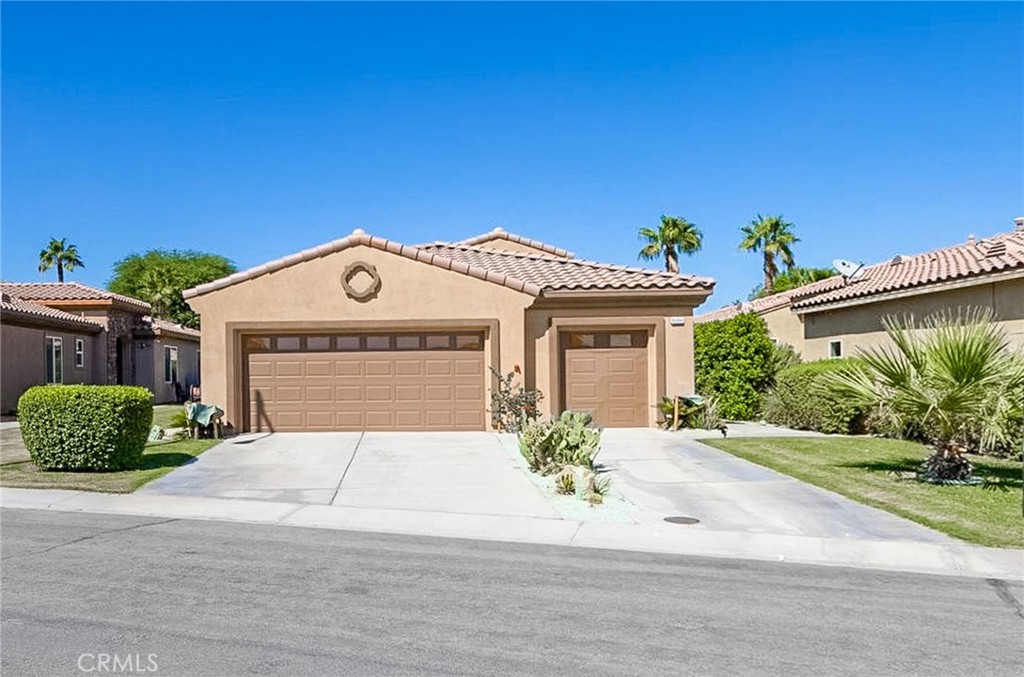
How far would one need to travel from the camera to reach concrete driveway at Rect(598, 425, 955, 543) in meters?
9.31

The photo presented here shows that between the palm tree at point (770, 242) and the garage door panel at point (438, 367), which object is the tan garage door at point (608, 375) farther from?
the palm tree at point (770, 242)

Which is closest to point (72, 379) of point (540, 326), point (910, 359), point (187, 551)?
point (540, 326)

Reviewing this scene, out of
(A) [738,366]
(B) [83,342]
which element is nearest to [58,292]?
(B) [83,342]

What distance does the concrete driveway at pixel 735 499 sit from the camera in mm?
9312

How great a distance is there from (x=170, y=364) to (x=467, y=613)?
112 feet

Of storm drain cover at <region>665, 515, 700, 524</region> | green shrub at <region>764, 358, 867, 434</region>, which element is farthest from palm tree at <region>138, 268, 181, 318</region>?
storm drain cover at <region>665, 515, 700, 524</region>

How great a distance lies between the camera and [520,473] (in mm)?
13164

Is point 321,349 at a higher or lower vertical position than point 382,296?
lower

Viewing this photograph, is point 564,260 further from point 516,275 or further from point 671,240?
point 671,240

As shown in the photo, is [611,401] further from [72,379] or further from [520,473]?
[72,379]

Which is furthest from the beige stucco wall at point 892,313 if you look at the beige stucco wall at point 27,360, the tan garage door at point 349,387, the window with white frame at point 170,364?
the window with white frame at point 170,364

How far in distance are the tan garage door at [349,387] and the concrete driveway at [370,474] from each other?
1.28 metres

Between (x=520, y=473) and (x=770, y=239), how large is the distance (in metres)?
37.3

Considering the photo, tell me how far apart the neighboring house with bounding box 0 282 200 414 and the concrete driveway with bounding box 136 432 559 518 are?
484 inches
